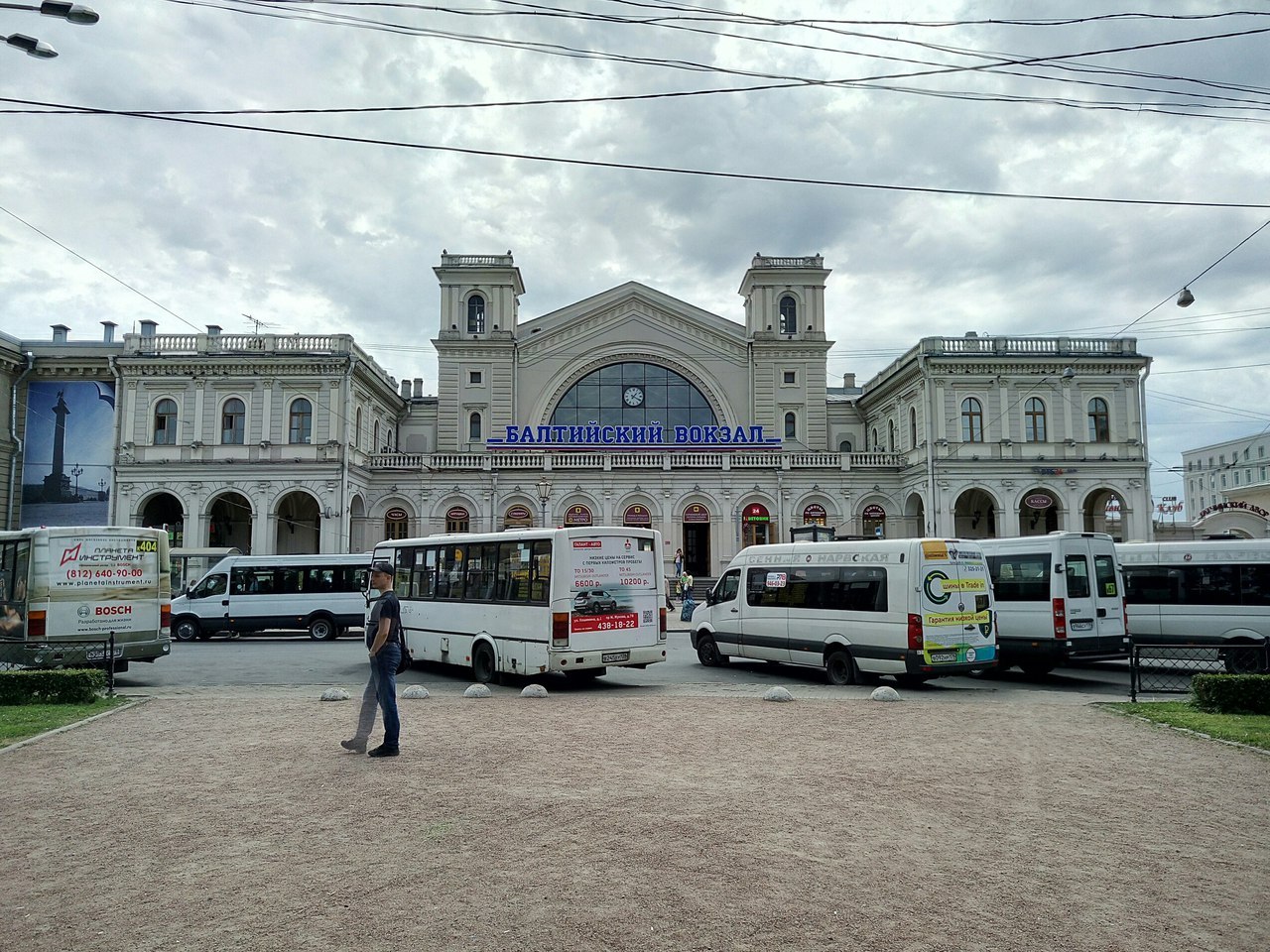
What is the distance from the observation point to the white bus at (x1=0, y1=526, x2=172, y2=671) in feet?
51.4

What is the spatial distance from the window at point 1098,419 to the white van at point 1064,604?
97.0 ft

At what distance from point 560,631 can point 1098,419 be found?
3811 cm

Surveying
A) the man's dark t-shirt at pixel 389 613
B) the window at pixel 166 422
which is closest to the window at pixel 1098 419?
the man's dark t-shirt at pixel 389 613

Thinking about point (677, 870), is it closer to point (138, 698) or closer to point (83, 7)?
point (83, 7)

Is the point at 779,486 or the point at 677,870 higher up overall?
the point at 779,486

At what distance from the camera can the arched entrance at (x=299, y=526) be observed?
43.6 meters

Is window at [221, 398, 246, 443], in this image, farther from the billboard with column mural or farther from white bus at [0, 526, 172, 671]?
white bus at [0, 526, 172, 671]

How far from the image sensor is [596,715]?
1186 cm

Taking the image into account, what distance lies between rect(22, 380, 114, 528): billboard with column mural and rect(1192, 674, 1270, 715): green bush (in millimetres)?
43515

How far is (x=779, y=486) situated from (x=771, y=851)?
39001 millimetres

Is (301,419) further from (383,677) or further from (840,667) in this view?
(383,677)

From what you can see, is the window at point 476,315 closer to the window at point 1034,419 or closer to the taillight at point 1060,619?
the window at point 1034,419

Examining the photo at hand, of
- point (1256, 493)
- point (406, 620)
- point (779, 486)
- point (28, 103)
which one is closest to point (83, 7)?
point (28, 103)

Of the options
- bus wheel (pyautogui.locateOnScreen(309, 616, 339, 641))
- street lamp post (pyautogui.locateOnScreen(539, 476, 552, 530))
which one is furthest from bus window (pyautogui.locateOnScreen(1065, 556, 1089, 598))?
street lamp post (pyautogui.locateOnScreen(539, 476, 552, 530))
